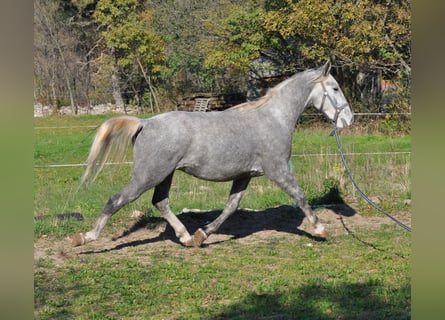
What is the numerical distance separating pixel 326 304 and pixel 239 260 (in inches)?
74.0

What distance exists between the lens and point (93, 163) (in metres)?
6.84

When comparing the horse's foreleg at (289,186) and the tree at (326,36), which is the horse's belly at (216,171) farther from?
the tree at (326,36)

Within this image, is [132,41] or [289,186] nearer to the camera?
[289,186]

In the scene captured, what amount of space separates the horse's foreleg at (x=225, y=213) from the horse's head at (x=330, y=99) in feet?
4.32

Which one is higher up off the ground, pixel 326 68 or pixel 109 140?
pixel 326 68

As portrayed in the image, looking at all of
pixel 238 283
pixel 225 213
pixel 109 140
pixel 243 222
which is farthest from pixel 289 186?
pixel 109 140

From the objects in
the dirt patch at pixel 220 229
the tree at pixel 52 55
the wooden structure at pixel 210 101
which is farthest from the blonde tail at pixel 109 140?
the tree at pixel 52 55

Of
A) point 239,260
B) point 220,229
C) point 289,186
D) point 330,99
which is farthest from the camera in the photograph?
point 220,229

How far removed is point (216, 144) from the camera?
712 cm

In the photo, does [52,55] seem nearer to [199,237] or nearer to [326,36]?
[326,36]

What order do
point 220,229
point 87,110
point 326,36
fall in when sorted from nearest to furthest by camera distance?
point 220,229 < point 326,36 < point 87,110

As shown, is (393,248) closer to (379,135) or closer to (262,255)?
(262,255)

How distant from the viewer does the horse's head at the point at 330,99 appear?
25.5ft
